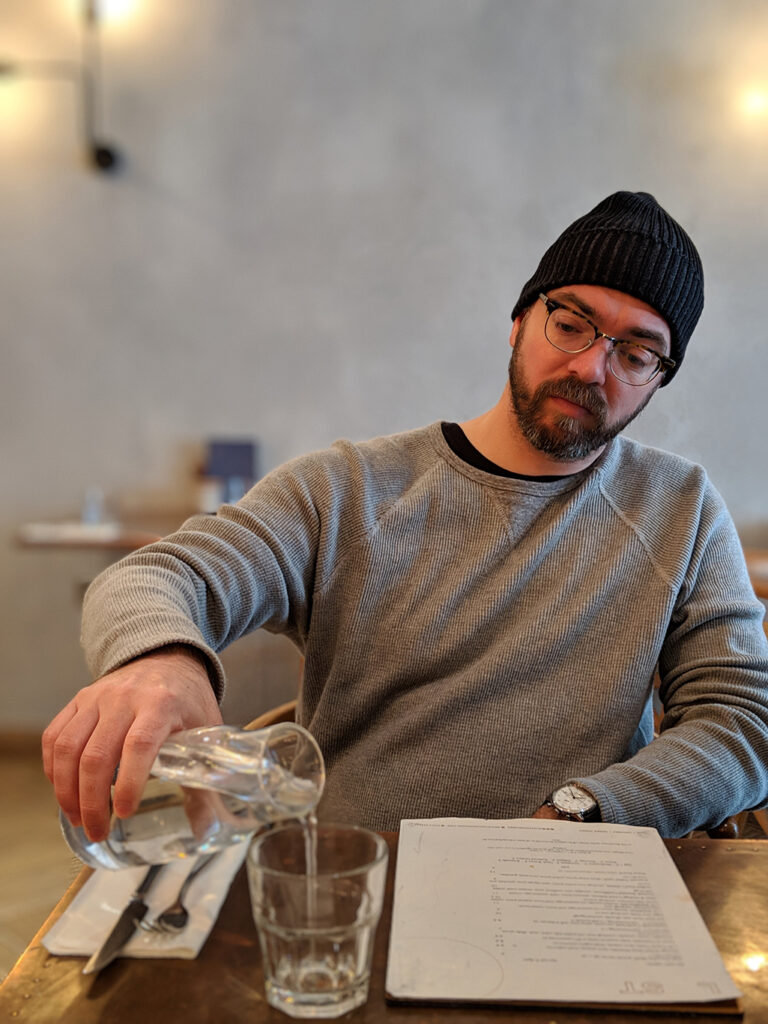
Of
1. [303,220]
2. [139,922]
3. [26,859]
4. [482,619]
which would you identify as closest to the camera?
[139,922]

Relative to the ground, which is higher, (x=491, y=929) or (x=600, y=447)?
(x=600, y=447)

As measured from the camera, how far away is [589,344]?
134cm

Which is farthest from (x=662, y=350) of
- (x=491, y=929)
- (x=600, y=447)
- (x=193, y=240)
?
(x=193, y=240)

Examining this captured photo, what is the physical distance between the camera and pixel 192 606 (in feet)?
3.62

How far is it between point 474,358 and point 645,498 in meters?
1.76

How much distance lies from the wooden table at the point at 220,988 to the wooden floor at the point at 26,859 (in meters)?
1.28

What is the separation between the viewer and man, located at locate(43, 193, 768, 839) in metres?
1.21

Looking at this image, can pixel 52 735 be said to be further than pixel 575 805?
No

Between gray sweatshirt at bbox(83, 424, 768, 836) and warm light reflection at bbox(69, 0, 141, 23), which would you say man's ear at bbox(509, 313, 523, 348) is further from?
warm light reflection at bbox(69, 0, 141, 23)

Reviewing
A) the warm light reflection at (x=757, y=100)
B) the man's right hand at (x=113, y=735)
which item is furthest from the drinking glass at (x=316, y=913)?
the warm light reflection at (x=757, y=100)

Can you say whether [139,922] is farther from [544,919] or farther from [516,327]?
[516,327]

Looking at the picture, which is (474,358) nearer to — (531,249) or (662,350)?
(531,249)

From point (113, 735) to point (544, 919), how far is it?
0.35m

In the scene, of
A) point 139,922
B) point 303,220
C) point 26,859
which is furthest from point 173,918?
point 303,220
